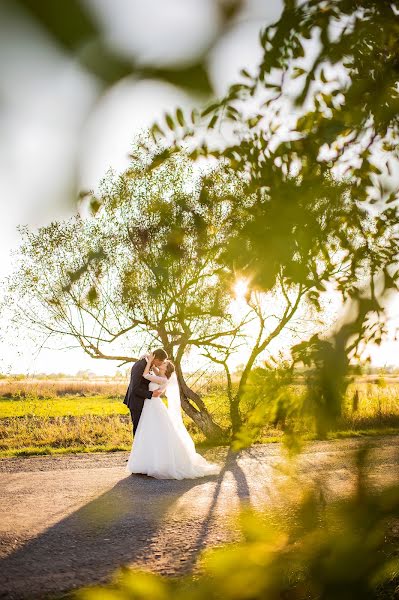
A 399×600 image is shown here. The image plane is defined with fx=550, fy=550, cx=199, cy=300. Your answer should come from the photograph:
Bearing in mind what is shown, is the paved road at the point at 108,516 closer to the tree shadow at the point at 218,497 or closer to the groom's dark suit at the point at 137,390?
the tree shadow at the point at 218,497

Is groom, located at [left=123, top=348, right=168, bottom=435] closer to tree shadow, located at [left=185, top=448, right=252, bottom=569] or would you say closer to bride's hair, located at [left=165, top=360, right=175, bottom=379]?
bride's hair, located at [left=165, top=360, right=175, bottom=379]

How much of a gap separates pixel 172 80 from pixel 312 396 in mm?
798

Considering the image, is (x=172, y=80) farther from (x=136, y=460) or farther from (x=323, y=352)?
(x=136, y=460)

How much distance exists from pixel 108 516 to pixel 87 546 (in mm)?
1453

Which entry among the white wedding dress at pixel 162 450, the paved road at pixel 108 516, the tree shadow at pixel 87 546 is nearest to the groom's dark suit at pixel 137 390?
the white wedding dress at pixel 162 450

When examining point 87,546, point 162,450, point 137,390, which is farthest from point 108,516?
point 137,390

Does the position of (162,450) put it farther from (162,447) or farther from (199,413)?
(199,413)

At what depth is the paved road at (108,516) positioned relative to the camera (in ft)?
14.1

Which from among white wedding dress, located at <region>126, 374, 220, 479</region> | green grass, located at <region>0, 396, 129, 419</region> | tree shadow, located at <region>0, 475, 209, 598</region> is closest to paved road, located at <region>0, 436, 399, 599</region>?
tree shadow, located at <region>0, 475, 209, 598</region>

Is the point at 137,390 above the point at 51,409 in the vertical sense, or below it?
above

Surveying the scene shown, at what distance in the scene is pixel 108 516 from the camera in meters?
6.62

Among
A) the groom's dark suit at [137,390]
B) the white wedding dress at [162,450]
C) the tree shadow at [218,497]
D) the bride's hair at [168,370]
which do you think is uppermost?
the bride's hair at [168,370]

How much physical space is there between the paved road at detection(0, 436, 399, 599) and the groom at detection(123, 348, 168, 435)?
116 cm

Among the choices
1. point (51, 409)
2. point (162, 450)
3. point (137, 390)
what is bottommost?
point (162, 450)
